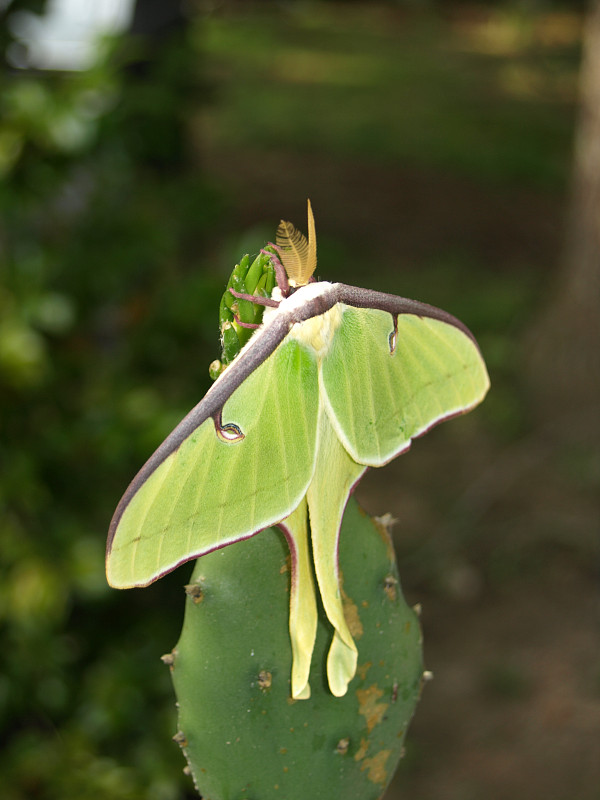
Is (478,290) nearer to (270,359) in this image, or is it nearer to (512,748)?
(512,748)

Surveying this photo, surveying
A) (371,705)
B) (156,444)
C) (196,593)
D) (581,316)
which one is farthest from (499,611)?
(196,593)

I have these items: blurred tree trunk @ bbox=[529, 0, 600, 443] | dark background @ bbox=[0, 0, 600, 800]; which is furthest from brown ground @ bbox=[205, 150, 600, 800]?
A: blurred tree trunk @ bbox=[529, 0, 600, 443]

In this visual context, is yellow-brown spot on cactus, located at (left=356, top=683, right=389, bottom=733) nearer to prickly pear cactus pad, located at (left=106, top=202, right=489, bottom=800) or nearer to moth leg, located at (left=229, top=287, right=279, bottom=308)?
prickly pear cactus pad, located at (left=106, top=202, right=489, bottom=800)

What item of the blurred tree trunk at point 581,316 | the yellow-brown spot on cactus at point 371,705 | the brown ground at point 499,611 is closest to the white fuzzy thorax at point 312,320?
the yellow-brown spot on cactus at point 371,705

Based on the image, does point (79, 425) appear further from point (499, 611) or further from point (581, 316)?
point (581, 316)

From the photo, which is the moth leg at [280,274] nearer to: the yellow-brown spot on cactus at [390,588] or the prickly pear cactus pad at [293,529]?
the prickly pear cactus pad at [293,529]

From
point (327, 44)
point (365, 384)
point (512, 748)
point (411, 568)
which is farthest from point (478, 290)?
point (327, 44)
